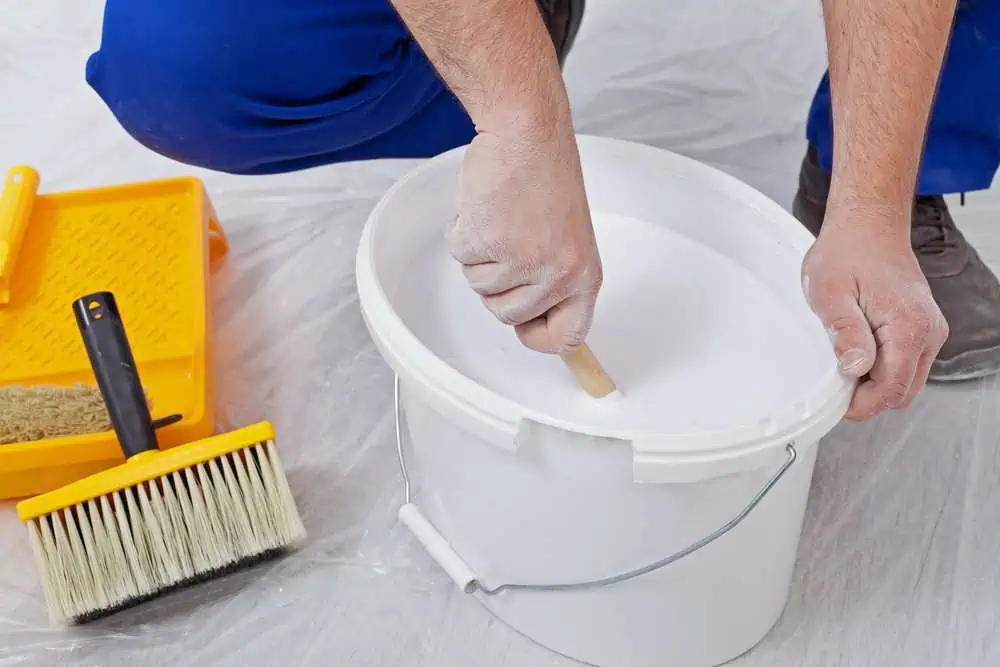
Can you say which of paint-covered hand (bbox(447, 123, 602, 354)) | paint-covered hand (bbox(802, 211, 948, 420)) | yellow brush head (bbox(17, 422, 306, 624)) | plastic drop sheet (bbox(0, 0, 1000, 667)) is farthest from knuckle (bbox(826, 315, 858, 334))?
yellow brush head (bbox(17, 422, 306, 624))

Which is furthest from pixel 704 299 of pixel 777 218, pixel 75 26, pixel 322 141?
pixel 75 26

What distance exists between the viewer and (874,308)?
560 mm

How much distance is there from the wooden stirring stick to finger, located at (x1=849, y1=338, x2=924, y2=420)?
142 millimetres

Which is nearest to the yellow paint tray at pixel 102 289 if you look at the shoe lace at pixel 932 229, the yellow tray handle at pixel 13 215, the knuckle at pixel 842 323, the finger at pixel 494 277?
Result: the yellow tray handle at pixel 13 215

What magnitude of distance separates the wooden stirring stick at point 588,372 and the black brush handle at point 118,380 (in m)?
0.29

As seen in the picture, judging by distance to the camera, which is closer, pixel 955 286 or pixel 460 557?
pixel 460 557

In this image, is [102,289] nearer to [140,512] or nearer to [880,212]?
[140,512]

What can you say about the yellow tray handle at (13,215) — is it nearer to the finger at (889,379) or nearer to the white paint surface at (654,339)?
the white paint surface at (654,339)

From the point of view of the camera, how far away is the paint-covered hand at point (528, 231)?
21.5 inches

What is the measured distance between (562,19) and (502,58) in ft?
1.24

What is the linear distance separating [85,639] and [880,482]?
59 cm

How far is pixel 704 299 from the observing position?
2.35 ft

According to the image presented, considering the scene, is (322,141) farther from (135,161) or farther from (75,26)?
(75,26)

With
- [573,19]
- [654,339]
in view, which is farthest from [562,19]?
[654,339]
